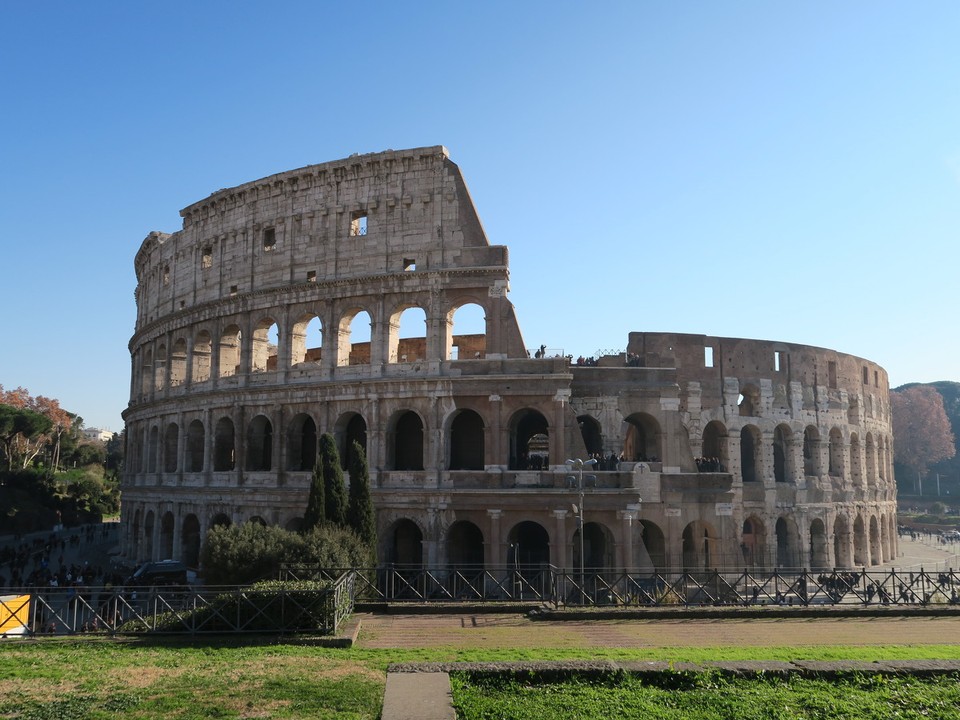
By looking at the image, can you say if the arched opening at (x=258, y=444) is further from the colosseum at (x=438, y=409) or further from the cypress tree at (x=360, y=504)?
the cypress tree at (x=360, y=504)

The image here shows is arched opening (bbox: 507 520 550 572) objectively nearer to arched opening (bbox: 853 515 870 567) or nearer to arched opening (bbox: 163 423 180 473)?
arched opening (bbox: 163 423 180 473)

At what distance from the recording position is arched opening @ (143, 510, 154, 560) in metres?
35.2

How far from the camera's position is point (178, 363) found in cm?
3716

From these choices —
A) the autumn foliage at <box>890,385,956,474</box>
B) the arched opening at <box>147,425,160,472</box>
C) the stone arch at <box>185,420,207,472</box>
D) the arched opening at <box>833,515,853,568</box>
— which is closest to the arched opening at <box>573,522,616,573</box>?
the arched opening at <box>833,515,853,568</box>

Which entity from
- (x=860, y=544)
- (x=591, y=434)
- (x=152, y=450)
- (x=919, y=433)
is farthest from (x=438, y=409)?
(x=919, y=433)

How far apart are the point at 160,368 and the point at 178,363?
2116mm

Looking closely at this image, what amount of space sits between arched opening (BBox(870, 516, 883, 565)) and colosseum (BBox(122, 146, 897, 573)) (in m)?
2.76

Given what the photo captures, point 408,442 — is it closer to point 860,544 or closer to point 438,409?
point 438,409

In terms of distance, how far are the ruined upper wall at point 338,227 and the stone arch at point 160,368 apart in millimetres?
4131

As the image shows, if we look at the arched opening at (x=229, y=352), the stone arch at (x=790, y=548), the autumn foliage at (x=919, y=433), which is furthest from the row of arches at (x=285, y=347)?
the autumn foliage at (x=919, y=433)

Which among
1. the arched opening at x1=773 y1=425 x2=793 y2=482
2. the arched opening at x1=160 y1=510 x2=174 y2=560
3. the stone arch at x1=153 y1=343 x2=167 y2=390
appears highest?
the stone arch at x1=153 y1=343 x2=167 y2=390

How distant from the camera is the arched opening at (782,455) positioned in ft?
119

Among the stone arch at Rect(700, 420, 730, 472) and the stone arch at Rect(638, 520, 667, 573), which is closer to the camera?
the stone arch at Rect(638, 520, 667, 573)

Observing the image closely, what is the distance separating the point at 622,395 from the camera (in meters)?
28.0
